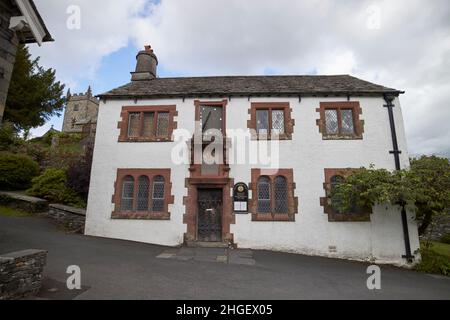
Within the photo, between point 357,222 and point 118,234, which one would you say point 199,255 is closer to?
point 118,234

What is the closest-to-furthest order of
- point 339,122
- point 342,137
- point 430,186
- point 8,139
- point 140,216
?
point 430,186 → point 140,216 → point 342,137 → point 339,122 → point 8,139

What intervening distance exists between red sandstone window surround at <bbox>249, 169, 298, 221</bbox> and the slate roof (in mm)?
3992

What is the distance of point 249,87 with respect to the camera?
13398 millimetres

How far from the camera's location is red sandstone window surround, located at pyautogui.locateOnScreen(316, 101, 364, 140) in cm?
1187

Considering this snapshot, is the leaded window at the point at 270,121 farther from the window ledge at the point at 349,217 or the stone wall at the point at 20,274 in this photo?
the stone wall at the point at 20,274

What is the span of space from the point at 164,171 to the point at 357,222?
871cm

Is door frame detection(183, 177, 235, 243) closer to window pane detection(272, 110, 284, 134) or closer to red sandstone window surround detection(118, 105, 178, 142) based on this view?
red sandstone window surround detection(118, 105, 178, 142)

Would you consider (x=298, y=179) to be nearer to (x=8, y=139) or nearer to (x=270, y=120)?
(x=270, y=120)

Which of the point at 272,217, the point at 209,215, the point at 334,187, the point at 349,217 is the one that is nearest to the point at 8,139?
the point at 209,215

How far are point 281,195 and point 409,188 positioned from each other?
4750mm

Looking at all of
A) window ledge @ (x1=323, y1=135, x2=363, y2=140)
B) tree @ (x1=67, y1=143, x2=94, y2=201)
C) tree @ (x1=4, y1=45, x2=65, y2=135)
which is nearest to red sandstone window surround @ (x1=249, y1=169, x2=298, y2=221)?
window ledge @ (x1=323, y1=135, x2=363, y2=140)

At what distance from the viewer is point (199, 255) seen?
955cm
